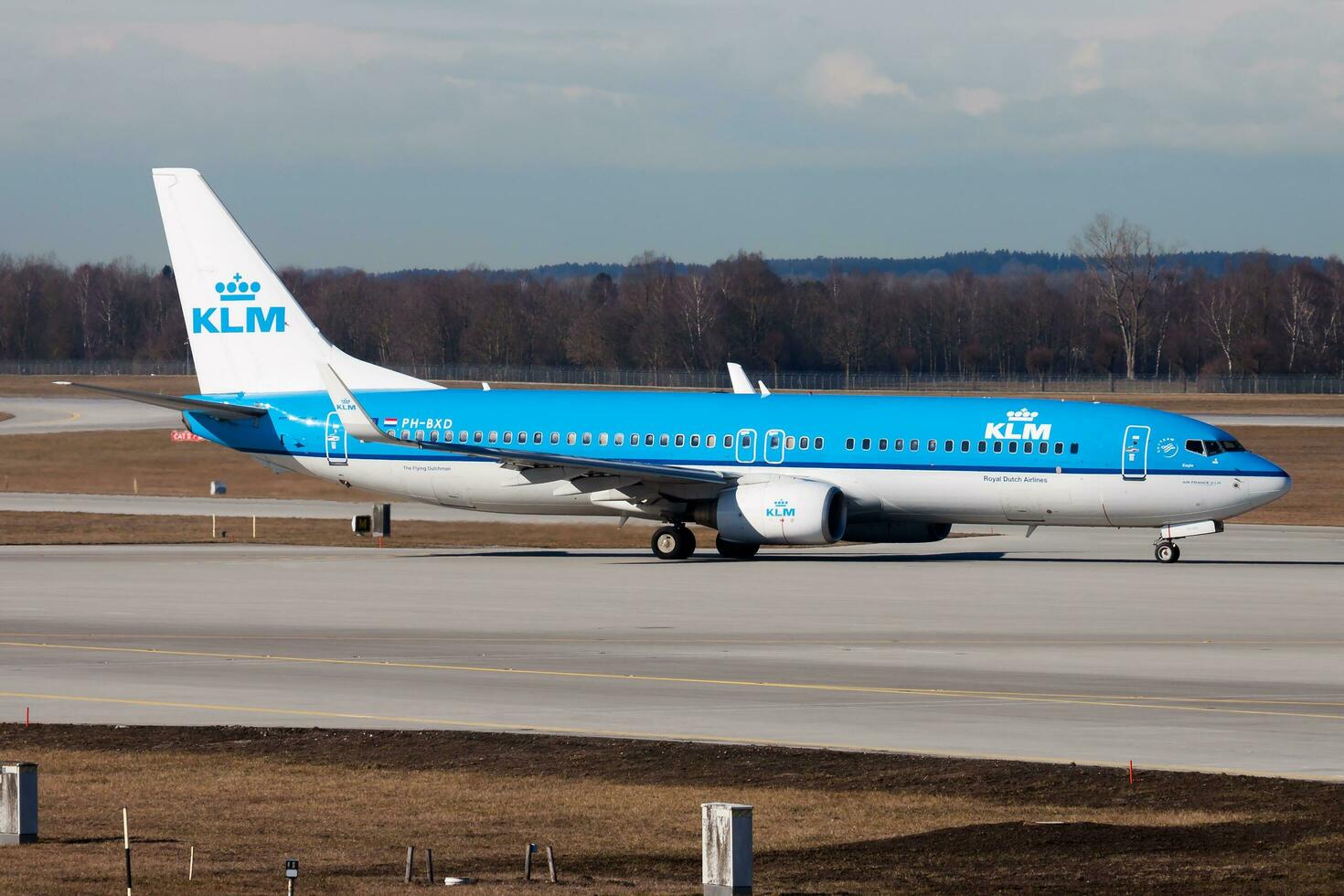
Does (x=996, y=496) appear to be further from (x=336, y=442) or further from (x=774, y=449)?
(x=336, y=442)

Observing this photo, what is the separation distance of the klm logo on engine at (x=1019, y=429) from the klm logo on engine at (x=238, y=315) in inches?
807

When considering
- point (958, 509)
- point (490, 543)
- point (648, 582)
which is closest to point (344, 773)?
point (648, 582)

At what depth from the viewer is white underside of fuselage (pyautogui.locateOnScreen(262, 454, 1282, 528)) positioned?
4688cm

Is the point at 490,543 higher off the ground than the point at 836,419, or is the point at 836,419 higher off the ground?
the point at 836,419

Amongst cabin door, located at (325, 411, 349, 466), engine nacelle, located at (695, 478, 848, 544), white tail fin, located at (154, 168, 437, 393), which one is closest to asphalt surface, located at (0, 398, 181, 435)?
white tail fin, located at (154, 168, 437, 393)

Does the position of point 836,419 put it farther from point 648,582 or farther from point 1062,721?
point 1062,721

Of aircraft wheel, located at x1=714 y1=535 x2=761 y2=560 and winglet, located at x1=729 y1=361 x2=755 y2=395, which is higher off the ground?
winglet, located at x1=729 y1=361 x2=755 y2=395

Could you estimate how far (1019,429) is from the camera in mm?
47719

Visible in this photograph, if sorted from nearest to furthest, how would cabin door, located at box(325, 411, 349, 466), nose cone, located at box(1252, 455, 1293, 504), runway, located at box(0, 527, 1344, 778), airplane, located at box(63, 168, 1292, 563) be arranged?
1. runway, located at box(0, 527, 1344, 778)
2. nose cone, located at box(1252, 455, 1293, 504)
3. airplane, located at box(63, 168, 1292, 563)
4. cabin door, located at box(325, 411, 349, 466)

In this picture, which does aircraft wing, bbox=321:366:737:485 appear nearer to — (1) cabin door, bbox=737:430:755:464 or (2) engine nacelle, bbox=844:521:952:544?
(1) cabin door, bbox=737:430:755:464

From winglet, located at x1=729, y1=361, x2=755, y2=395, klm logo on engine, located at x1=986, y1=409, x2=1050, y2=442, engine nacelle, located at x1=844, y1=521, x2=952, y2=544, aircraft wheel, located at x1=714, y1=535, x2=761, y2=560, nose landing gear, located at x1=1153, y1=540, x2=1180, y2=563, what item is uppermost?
winglet, located at x1=729, y1=361, x2=755, y2=395

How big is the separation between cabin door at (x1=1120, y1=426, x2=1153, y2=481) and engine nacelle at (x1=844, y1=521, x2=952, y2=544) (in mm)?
5035

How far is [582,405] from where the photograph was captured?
171 feet

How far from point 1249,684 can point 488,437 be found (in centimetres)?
2902
